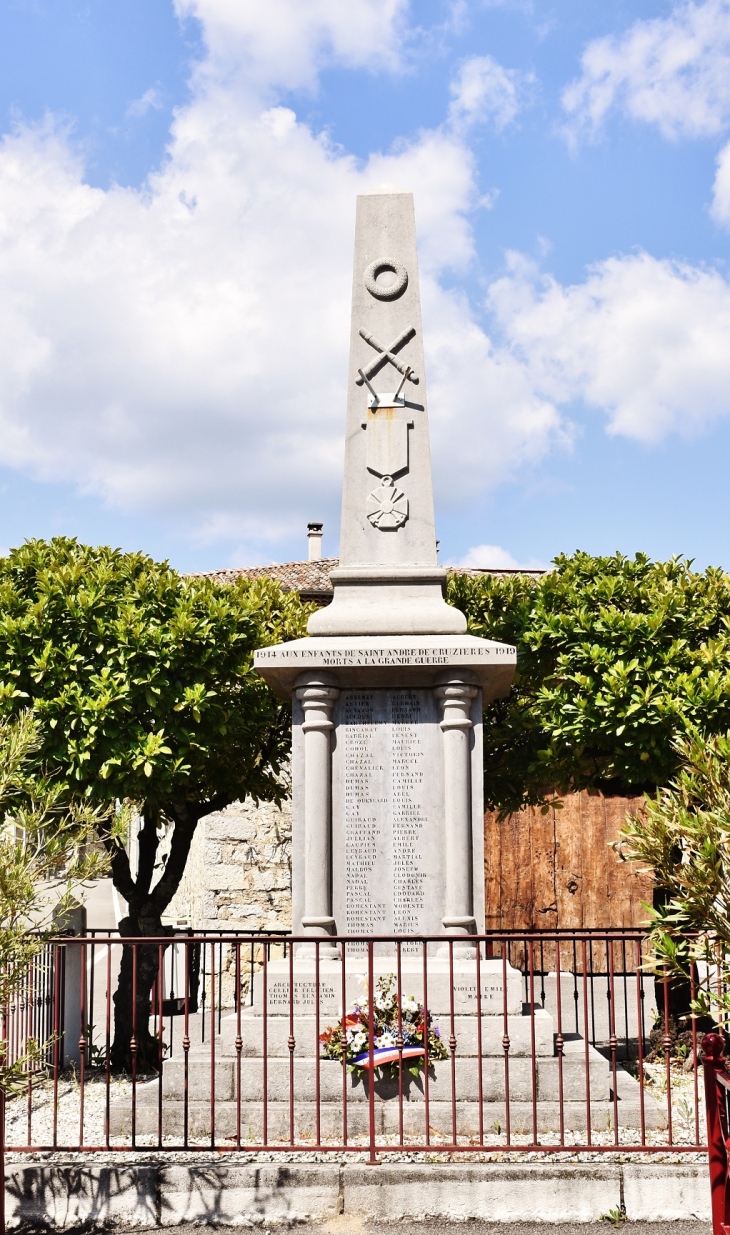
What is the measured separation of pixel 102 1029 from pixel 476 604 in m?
6.68

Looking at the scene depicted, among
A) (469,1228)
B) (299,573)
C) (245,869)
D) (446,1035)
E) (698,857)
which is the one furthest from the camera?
(299,573)

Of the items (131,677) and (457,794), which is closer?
(457,794)

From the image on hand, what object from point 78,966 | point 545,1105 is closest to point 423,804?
point 545,1105

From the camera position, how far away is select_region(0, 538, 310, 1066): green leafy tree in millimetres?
9297

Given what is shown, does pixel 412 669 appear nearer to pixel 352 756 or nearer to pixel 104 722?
pixel 352 756

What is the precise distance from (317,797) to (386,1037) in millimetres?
1910

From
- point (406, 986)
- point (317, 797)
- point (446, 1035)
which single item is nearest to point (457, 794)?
point (317, 797)

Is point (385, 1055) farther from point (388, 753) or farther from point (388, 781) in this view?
point (388, 753)

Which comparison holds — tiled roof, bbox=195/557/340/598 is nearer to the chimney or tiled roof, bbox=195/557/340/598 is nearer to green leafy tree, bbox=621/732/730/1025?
the chimney

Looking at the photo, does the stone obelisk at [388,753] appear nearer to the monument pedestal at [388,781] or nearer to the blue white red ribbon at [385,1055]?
the monument pedestal at [388,781]

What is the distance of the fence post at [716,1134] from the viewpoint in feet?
15.2

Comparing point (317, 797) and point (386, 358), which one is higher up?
point (386, 358)

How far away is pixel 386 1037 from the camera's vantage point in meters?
6.72

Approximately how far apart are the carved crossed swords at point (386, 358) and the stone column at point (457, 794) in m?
2.58
